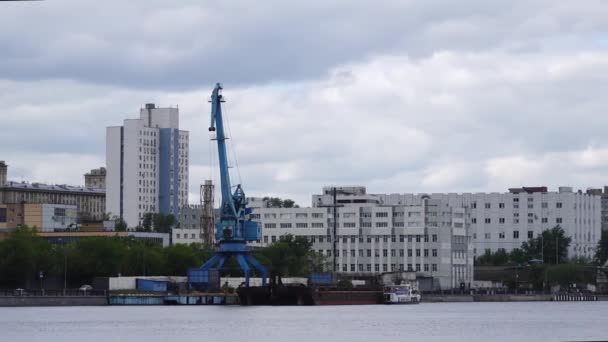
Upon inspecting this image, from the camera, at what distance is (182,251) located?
170250 millimetres

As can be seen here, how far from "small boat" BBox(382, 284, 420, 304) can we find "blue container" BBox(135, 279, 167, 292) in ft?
77.9

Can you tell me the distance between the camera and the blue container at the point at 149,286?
5935 inches

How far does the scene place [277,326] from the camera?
3725 inches

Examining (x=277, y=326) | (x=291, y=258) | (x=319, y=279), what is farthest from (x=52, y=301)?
(x=277, y=326)

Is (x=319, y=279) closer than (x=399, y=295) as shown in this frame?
Yes

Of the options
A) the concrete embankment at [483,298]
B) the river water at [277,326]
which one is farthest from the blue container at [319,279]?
the river water at [277,326]

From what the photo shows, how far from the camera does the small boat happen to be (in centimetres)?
15925

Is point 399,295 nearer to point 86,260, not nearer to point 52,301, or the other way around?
point 86,260

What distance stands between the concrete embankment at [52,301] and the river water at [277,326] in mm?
9419

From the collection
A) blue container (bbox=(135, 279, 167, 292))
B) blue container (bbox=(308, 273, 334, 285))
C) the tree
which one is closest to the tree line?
the tree

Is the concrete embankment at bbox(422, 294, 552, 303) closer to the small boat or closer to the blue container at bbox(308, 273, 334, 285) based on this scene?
the small boat

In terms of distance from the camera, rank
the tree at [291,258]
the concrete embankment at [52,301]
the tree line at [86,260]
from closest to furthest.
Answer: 1. the concrete embankment at [52,301]
2. the tree line at [86,260]
3. the tree at [291,258]

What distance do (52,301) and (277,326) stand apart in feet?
163

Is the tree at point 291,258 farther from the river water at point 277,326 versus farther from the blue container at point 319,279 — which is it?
the river water at point 277,326
